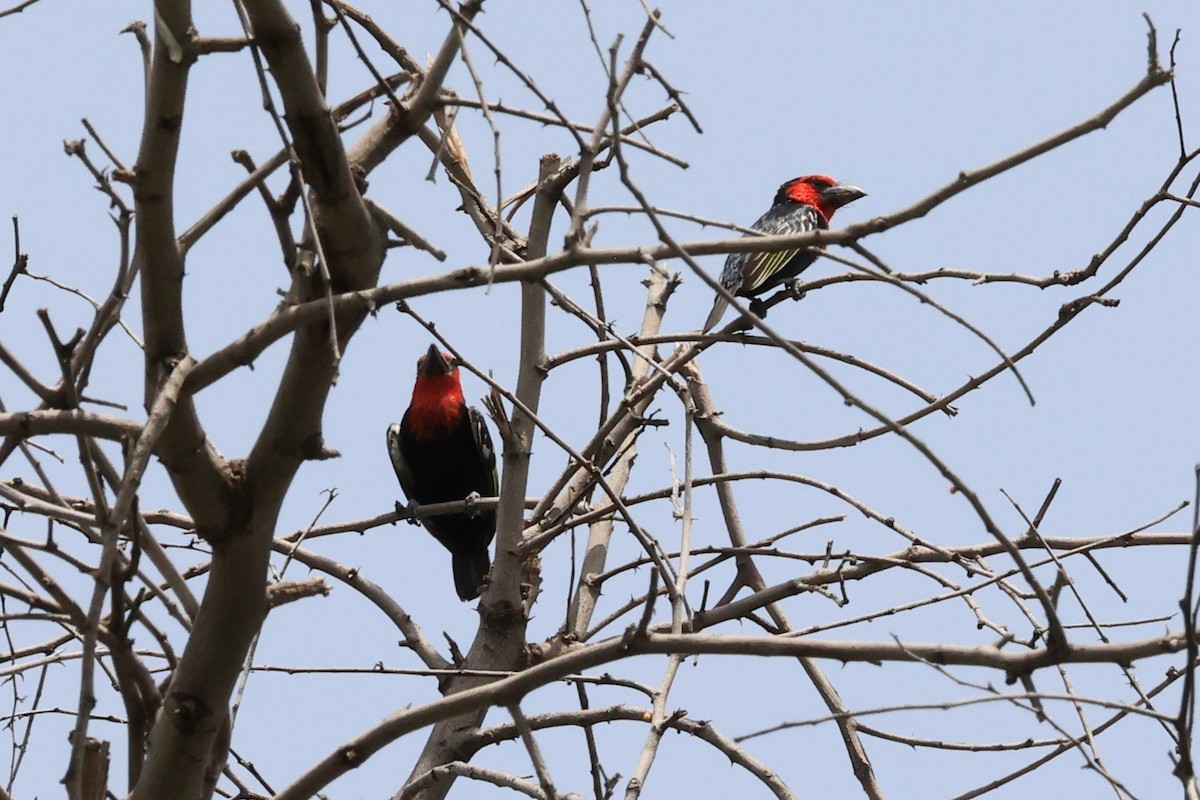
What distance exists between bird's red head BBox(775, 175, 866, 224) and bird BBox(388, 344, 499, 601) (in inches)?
81.8

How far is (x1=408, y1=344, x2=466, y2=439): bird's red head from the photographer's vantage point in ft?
21.6

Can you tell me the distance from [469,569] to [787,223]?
2.35 m

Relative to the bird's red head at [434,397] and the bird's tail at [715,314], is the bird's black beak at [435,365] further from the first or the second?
the bird's tail at [715,314]

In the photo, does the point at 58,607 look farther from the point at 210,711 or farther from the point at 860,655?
the point at 860,655

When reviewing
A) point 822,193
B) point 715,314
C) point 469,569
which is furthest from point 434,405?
point 822,193

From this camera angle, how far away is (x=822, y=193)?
7.19 m

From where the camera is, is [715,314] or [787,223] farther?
[787,223]

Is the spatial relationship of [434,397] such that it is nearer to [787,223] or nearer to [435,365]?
[435,365]

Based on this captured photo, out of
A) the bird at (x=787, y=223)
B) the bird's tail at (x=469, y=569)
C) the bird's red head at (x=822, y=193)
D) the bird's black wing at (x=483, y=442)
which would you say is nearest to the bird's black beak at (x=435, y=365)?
the bird's black wing at (x=483, y=442)

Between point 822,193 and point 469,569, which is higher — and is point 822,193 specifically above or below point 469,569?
above

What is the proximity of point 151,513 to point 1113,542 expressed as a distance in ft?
8.73

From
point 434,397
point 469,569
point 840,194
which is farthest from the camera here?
point 840,194

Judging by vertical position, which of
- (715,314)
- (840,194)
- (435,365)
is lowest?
(715,314)

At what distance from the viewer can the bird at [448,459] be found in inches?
252
